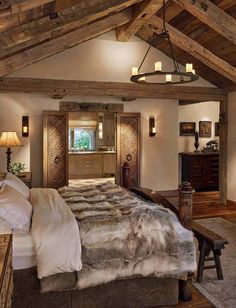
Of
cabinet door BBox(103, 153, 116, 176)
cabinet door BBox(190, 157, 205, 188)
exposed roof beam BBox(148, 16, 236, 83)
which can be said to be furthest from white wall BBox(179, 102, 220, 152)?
exposed roof beam BBox(148, 16, 236, 83)

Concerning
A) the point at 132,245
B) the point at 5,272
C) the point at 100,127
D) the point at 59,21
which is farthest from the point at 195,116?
the point at 5,272

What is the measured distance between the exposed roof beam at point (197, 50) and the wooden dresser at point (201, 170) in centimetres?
312

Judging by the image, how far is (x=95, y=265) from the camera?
2607mm

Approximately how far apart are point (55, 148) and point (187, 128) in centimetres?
407

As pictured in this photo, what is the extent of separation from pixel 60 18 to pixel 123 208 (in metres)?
→ 2.42

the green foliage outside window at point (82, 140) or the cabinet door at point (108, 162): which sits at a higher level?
the green foliage outside window at point (82, 140)

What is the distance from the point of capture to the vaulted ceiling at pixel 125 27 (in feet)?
11.7

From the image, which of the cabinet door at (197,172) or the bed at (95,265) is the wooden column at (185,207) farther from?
the cabinet door at (197,172)

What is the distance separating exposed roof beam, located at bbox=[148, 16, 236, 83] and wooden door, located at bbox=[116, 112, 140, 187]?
237 centimetres

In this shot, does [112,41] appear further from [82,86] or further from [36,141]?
[36,141]

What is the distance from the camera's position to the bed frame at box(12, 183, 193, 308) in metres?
2.57

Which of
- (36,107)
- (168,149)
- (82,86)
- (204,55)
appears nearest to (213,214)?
(168,149)

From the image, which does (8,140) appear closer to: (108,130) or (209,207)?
(209,207)

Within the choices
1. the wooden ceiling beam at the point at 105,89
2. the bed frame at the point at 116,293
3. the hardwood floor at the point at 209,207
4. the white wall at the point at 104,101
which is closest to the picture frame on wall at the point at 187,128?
the white wall at the point at 104,101
